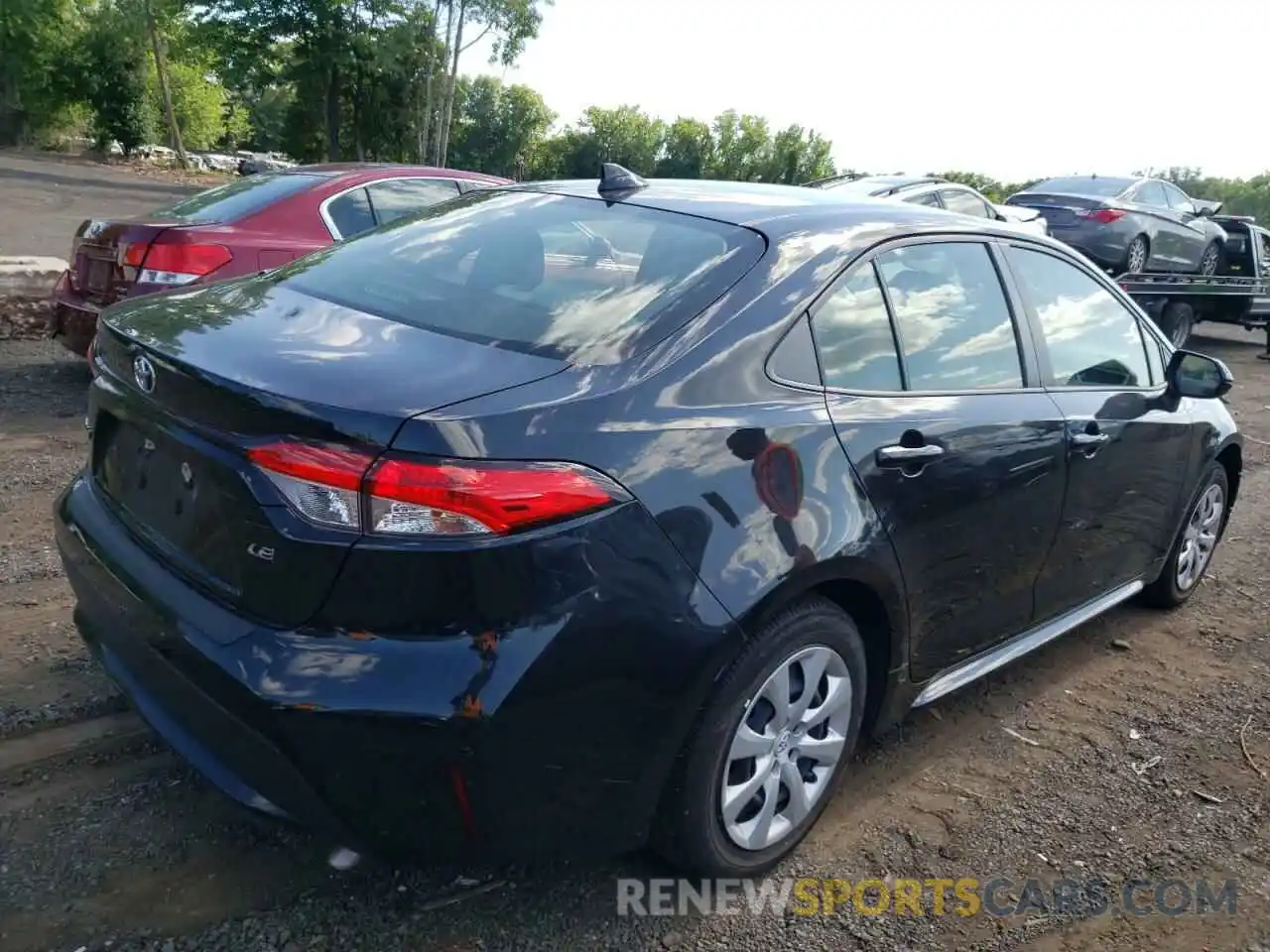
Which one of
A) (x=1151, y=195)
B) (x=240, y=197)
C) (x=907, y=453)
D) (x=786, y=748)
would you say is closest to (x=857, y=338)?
(x=907, y=453)

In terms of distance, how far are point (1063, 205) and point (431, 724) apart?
12.5 meters

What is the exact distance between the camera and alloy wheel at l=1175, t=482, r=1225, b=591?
15.0 ft

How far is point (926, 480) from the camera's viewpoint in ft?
9.28

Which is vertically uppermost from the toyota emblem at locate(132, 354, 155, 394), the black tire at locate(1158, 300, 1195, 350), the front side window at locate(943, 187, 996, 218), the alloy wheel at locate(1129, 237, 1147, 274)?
the front side window at locate(943, 187, 996, 218)

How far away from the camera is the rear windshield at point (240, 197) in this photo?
6.15 metres

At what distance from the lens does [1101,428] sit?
3562mm

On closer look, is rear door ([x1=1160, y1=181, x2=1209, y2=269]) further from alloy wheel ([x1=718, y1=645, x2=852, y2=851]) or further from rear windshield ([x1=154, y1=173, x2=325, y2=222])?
alloy wheel ([x1=718, y1=645, x2=852, y2=851])

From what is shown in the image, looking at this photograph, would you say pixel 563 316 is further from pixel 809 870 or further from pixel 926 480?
pixel 809 870

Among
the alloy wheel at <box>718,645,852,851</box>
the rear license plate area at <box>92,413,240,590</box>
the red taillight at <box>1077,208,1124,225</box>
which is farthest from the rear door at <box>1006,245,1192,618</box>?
the red taillight at <box>1077,208,1124,225</box>

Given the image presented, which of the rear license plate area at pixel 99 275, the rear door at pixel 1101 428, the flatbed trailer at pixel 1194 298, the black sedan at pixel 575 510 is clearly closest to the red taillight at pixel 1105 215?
Answer: the flatbed trailer at pixel 1194 298

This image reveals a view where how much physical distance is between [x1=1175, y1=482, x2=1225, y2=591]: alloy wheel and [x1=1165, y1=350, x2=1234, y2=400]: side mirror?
2.34 ft

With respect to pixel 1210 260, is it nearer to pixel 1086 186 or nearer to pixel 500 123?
pixel 1086 186

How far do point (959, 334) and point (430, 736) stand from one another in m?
2.01

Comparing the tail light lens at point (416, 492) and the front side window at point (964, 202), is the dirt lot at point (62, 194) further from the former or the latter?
the tail light lens at point (416, 492)
